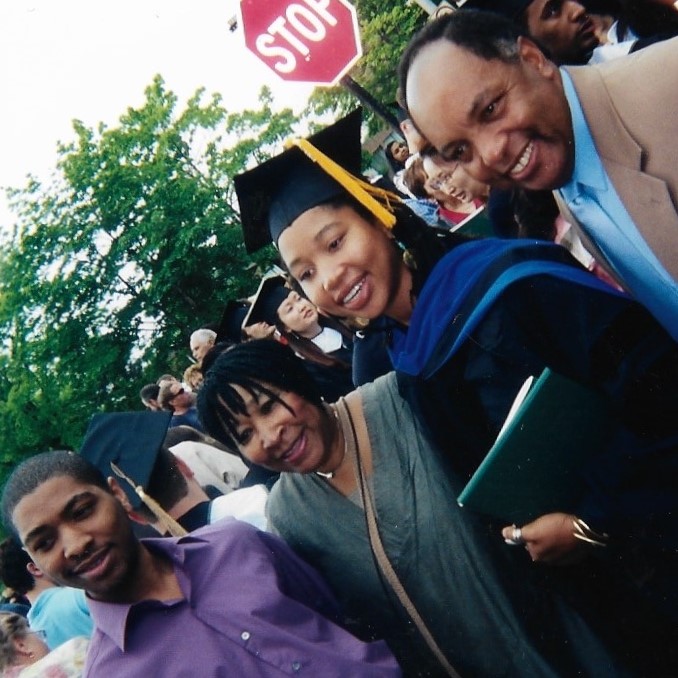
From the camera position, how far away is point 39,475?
2057mm

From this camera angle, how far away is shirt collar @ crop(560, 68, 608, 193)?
54.6 inches

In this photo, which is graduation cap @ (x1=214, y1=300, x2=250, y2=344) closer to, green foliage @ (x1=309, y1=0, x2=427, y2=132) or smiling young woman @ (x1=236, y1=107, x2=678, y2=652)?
smiling young woman @ (x1=236, y1=107, x2=678, y2=652)

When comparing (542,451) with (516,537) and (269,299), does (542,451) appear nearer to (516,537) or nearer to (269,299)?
(516,537)

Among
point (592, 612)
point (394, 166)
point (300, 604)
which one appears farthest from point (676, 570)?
point (394, 166)

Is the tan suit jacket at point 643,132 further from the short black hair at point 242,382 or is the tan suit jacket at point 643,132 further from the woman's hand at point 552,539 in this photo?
the short black hair at point 242,382

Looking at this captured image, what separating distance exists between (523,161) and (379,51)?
19868 millimetres

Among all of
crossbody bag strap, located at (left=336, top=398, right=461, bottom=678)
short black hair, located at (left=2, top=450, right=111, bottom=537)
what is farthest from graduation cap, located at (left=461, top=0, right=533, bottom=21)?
short black hair, located at (left=2, top=450, right=111, bottom=537)

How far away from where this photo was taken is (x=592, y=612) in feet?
5.36

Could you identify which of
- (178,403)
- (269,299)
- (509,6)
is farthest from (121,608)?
(178,403)

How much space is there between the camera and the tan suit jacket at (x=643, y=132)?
1.24 metres

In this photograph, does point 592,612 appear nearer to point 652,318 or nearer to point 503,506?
point 503,506

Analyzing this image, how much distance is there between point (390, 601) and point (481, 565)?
28cm

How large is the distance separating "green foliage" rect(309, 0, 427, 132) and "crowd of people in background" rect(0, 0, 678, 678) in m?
17.4

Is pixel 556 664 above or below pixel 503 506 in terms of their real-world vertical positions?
below
